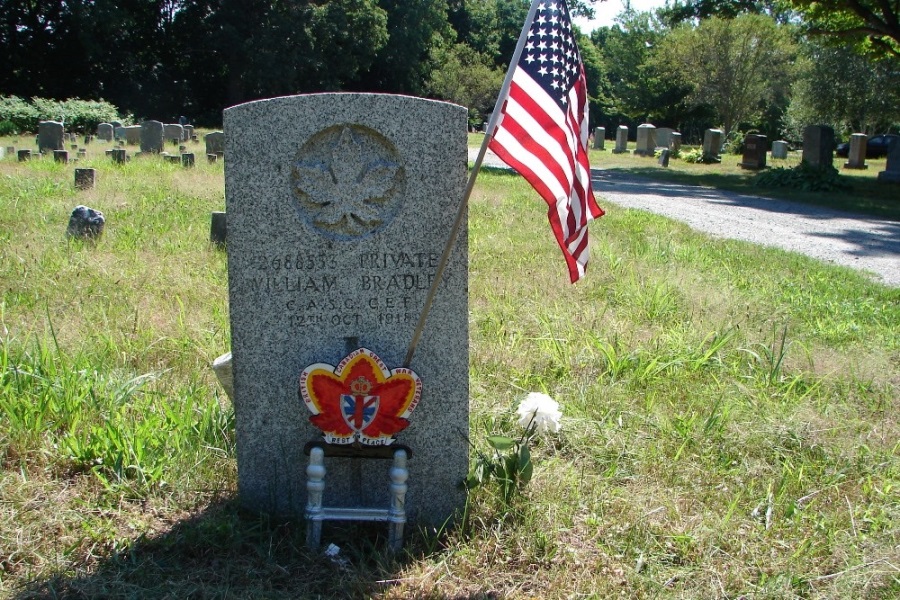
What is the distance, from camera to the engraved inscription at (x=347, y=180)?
2781 mm

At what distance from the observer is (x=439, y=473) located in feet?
9.82

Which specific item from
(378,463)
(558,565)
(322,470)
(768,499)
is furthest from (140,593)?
(768,499)

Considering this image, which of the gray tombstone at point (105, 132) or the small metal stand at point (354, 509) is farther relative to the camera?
the gray tombstone at point (105, 132)

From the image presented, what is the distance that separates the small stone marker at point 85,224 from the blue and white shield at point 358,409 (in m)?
5.31

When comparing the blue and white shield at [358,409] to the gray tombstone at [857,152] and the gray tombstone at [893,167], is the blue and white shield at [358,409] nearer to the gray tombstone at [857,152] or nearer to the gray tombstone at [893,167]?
the gray tombstone at [893,167]

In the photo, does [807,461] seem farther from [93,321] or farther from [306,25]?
[306,25]

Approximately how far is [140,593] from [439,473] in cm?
108

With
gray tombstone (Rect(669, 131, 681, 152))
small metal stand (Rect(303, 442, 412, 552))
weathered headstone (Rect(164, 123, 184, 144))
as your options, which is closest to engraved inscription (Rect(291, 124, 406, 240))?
small metal stand (Rect(303, 442, 412, 552))

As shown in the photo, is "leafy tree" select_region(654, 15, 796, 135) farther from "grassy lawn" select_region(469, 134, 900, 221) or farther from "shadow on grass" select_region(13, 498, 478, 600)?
"shadow on grass" select_region(13, 498, 478, 600)

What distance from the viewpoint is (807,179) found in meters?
17.5

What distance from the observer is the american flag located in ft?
8.77

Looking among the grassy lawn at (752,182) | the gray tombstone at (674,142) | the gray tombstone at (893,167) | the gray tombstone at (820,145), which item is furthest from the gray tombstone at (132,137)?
the gray tombstone at (893,167)

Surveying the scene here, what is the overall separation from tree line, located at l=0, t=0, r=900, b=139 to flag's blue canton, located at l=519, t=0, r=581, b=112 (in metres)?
29.8

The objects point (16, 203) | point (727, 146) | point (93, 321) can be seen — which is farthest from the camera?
point (727, 146)
